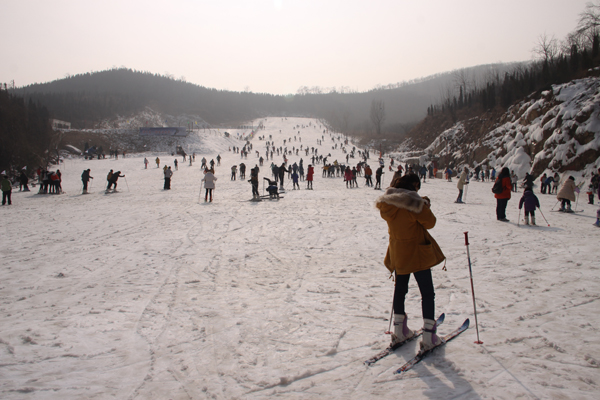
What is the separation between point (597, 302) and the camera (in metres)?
4.11

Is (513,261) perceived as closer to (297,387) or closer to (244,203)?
(297,387)

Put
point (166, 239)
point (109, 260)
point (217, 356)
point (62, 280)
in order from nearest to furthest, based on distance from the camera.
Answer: point (217, 356)
point (62, 280)
point (109, 260)
point (166, 239)

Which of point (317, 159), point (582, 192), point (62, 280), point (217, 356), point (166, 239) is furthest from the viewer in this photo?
point (317, 159)

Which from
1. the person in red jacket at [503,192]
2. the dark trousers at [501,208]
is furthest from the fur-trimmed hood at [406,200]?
the dark trousers at [501,208]

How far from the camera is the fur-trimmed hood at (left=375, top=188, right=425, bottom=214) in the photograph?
9.55ft

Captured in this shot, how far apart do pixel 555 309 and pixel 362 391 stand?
282 centimetres

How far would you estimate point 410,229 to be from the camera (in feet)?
10.00

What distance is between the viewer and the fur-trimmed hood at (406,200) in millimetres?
2910

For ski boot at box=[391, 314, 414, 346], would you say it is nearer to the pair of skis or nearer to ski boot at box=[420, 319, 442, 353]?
the pair of skis

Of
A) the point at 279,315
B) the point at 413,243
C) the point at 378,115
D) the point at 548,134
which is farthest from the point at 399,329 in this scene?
the point at 378,115

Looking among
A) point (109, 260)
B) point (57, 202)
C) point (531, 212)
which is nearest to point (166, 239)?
point (109, 260)

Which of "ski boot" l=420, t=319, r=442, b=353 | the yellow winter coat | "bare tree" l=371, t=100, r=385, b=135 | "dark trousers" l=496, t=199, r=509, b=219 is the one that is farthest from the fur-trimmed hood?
"bare tree" l=371, t=100, r=385, b=135

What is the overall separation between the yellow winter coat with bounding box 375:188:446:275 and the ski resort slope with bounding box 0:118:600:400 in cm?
88

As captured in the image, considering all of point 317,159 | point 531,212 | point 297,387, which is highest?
point 317,159
